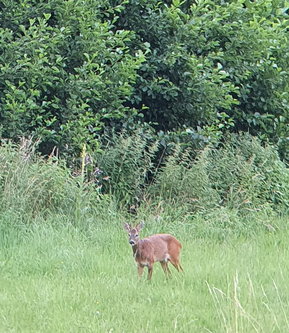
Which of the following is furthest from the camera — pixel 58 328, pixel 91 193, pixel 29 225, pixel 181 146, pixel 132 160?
pixel 181 146

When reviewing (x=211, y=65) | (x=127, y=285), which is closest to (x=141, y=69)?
(x=211, y=65)

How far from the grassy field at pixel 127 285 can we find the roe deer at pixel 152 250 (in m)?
0.15

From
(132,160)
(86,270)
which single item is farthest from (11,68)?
(86,270)

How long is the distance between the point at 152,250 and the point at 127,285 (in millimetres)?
458

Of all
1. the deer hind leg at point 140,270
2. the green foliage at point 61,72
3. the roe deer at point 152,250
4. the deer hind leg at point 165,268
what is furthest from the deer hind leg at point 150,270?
the green foliage at point 61,72

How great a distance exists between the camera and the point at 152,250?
24.8 feet

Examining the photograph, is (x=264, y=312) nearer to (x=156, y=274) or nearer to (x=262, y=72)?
(x=156, y=274)

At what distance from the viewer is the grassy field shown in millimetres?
6277

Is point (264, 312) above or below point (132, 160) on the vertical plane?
above

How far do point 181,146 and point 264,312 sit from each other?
18.1 ft

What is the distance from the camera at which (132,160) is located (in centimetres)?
1106

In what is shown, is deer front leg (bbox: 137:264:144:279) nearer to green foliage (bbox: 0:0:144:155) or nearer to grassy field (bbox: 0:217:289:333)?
grassy field (bbox: 0:217:289:333)

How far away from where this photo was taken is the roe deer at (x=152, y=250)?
7.52 meters

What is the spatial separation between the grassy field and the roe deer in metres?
0.15
